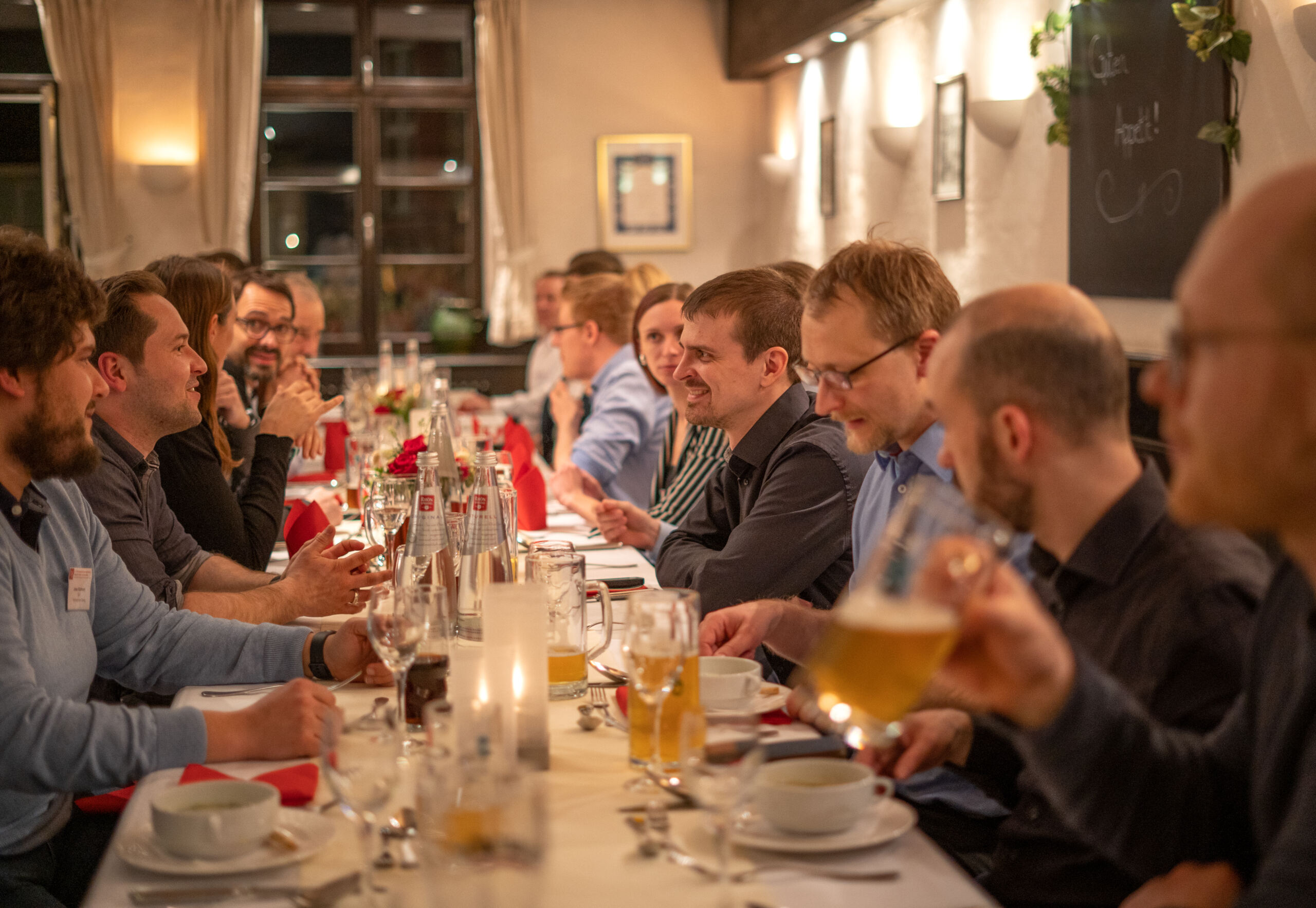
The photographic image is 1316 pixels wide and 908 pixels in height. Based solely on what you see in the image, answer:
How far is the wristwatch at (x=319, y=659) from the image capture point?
6.19ft

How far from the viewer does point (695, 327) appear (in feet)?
8.87

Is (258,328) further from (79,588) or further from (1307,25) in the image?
(1307,25)

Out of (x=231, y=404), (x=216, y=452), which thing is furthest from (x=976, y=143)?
(x=216, y=452)

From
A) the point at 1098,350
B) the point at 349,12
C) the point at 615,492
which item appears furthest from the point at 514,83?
the point at 1098,350

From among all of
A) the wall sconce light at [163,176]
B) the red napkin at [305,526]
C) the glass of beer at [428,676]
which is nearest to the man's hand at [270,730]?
the glass of beer at [428,676]

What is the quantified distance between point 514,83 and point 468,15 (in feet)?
1.93

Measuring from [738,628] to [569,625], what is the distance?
26cm

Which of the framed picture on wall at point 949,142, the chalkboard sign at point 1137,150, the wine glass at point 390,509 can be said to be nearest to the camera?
the wine glass at point 390,509

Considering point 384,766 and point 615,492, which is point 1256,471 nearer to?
point 384,766

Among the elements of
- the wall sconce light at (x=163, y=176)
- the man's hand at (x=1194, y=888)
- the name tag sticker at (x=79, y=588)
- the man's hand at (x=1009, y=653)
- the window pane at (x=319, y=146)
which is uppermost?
the window pane at (x=319, y=146)

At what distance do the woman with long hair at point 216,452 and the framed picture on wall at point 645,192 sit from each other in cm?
522

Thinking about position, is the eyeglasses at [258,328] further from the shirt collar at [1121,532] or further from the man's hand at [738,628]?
the shirt collar at [1121,532]

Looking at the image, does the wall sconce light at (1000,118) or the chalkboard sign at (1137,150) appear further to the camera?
the wall sconce light at (1000,118)

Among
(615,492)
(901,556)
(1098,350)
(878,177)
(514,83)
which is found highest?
(514,83)
